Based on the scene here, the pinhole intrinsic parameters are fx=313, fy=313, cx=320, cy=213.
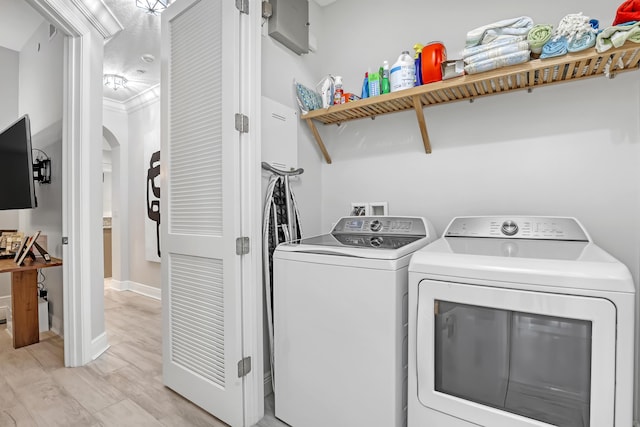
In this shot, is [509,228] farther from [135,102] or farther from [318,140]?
[135,102]

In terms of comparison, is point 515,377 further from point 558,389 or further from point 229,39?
point 229,39

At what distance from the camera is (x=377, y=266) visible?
4.07 ft

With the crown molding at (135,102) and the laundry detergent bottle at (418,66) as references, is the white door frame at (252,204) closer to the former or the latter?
the laundry detergent bottle at (418,66)

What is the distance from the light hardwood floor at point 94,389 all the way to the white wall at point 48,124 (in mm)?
511

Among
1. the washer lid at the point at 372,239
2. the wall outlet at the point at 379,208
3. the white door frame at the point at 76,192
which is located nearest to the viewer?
the washer lid at the point at 372,239

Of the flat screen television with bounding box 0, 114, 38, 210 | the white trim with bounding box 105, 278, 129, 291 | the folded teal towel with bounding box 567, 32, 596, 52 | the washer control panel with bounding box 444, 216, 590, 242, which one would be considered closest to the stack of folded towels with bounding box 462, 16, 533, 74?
the folded teal towel with bounding box 567, 32, 596, 52

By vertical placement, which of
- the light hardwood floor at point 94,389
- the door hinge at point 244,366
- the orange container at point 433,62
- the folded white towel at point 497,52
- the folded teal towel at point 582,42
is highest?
the orange container at point 433,62

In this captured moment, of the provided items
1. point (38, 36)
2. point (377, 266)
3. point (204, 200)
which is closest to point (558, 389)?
point (377, 266)

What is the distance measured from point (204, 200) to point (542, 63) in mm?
1738

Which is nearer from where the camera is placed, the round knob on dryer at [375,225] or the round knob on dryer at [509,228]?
the round knob on dryer at [509,228]

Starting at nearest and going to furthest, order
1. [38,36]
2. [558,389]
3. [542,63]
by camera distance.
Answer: [558,389] → [542,63] → [38,36]

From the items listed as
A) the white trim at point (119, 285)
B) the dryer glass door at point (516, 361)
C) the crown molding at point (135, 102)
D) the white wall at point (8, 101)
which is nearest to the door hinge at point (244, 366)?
the dryer glass door at point (516, 361)

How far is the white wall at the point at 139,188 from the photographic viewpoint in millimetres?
4023

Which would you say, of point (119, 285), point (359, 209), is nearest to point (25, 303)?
point (119, 285)
